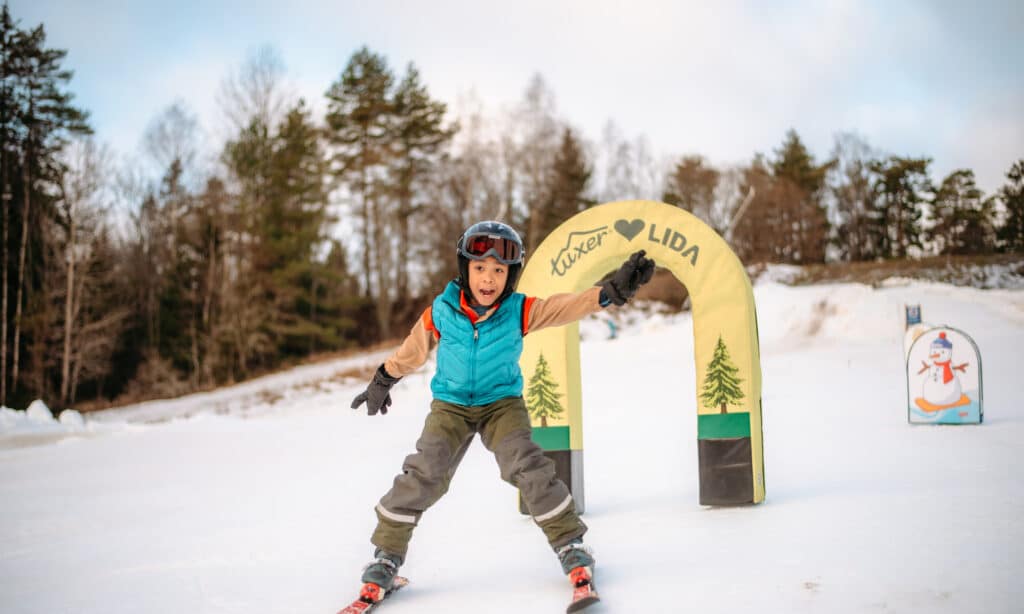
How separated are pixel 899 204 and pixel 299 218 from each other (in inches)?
830

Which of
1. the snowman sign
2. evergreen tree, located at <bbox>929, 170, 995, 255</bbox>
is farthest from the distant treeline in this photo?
the snowman sign

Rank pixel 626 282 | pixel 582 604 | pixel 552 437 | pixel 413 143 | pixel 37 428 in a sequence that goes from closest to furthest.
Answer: pixel 582 604, pixel 626 282, pixel 552 437, pixel 37 428, pixel 413 143

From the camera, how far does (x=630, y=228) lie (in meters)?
4.09

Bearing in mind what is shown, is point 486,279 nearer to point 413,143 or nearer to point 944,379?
point 944,379

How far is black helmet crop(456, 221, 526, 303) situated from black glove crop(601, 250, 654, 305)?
1.43ft

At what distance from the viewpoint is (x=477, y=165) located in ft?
101

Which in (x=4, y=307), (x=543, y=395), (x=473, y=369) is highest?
(x=4, y=307)

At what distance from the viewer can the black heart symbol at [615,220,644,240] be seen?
4074mm

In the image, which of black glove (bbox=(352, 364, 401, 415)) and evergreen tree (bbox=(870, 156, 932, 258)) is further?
evergreen tree (bbox=(870, 156, 932, 258))

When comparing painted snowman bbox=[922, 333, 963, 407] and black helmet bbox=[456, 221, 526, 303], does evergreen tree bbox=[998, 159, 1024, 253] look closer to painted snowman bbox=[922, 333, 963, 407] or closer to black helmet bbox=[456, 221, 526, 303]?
painted snowman bbox=[922, 333, 963, 407]

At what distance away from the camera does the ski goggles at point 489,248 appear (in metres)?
2.97

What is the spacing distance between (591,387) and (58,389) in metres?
20.5

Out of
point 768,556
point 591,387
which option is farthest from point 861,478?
point 591,387

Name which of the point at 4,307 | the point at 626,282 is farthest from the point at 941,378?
the point at 4,307
